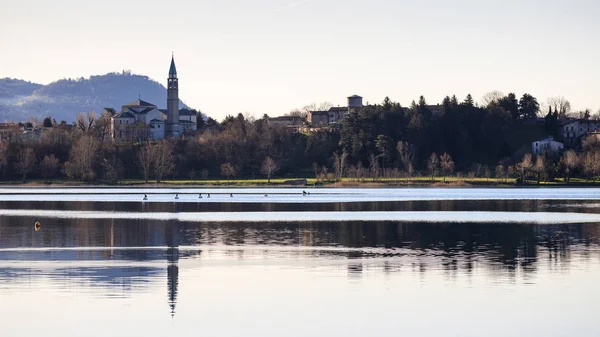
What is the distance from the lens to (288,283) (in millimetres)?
29766

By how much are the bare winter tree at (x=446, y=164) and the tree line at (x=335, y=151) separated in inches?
2.2

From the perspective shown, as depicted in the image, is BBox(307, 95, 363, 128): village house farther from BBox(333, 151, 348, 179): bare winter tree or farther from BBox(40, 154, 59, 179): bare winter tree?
BBox(40, 154, 59, 179): bare winter tree

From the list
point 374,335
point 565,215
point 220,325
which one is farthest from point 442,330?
point 565,215

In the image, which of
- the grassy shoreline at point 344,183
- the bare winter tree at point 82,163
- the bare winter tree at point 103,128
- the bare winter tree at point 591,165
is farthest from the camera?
the bare winter tree at point 103,128

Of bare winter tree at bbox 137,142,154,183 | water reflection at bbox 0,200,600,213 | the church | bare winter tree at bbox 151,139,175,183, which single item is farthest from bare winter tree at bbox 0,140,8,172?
water reflection at bbox 0,200,600,213

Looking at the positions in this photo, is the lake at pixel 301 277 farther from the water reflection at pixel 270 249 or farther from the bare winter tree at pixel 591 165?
the bare winter tree at pixel 591 165

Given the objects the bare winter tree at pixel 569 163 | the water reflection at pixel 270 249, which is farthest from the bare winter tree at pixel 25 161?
the water reflection at pixel 270 249

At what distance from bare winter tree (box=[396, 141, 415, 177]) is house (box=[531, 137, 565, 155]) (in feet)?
66.5

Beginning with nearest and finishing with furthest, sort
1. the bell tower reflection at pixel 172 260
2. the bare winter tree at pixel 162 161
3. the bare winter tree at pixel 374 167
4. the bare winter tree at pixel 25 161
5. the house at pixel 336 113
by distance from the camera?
the bell tower reflection at pixel 172 260
the bare winter tree at pixel 374 167
the bare winter tree at pixel 162 161
the bare winter tree at pixel 25 161
the house at pixel 336 113

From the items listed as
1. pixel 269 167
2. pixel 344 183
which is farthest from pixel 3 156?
pixel 344 183

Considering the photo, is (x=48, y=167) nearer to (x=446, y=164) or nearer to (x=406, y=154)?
(x=406, y=154)

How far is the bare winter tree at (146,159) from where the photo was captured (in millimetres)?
129375

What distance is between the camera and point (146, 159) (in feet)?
435

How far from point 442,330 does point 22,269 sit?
16.7 metres
